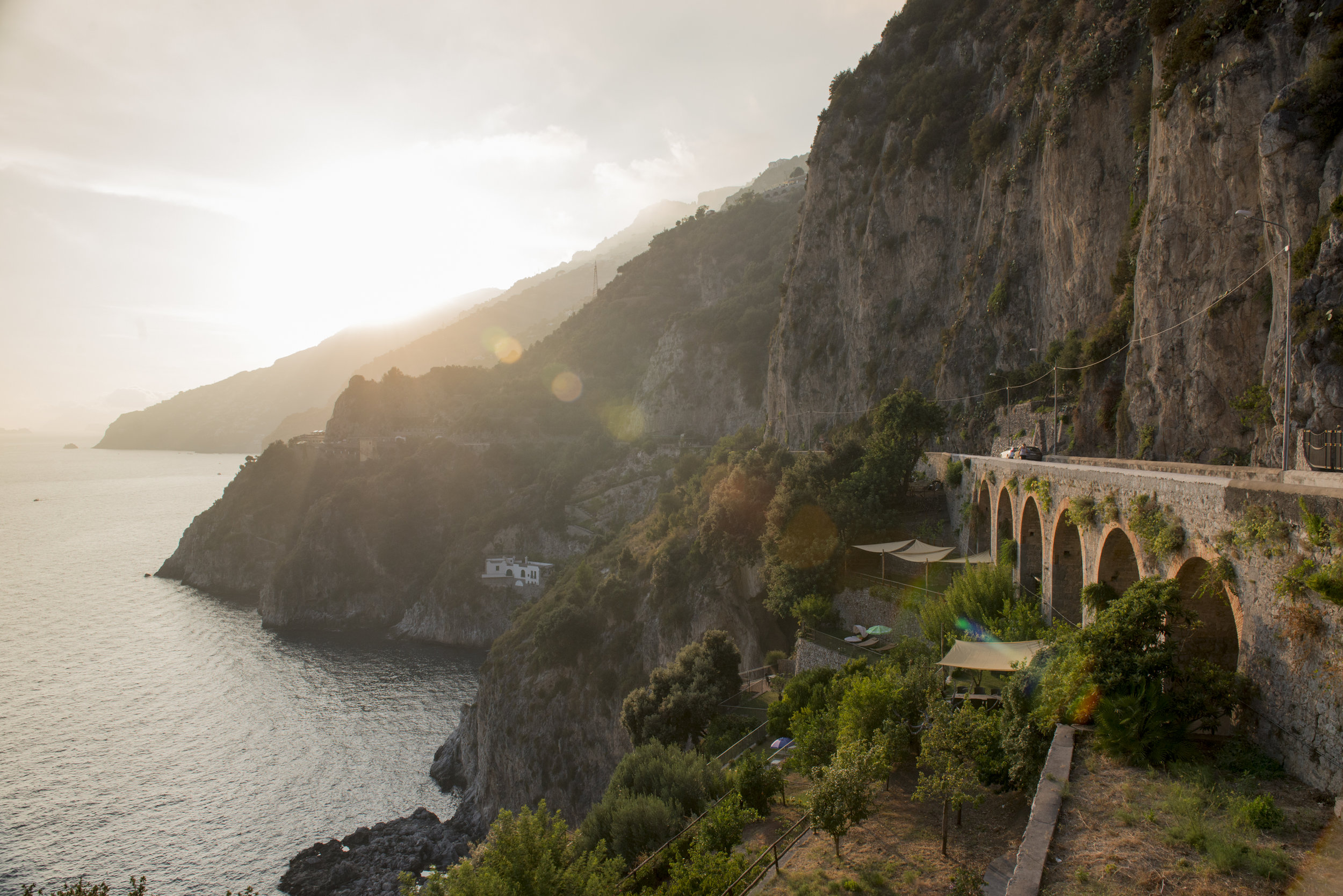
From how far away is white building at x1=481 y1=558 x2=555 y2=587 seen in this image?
8401cm

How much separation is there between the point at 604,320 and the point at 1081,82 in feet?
314

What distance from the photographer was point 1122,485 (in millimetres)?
15234

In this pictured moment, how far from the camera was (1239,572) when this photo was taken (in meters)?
11.0

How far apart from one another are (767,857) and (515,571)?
248 feet

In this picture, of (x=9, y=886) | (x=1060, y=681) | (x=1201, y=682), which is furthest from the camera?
(x=9, y=886)

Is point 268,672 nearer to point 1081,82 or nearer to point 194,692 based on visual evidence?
point 194,692

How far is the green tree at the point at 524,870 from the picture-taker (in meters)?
12.0

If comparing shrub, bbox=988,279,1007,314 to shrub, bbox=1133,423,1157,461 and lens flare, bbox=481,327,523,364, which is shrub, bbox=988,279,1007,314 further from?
lens flare, bbox=481,327,523,364

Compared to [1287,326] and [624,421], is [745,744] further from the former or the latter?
[624,421]

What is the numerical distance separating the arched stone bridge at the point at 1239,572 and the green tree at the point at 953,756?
4200mm

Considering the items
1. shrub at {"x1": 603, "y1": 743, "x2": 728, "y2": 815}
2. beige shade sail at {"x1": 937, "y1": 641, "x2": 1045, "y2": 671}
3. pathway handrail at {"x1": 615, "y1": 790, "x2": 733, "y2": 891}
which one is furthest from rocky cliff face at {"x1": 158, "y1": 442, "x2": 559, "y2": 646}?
beige shade sail at {"x1": 937, "y1": 641, "x2": 1045, "y2": 671}

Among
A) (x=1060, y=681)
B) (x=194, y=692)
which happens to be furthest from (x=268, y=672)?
(x=1060, y=681)

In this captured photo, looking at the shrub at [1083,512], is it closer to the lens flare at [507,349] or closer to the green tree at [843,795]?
the green tree at [843,795]

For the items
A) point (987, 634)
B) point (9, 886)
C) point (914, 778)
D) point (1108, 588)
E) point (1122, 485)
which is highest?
point (1122, 485)
